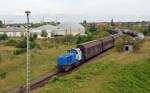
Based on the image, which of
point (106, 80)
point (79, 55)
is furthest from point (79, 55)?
point (106, 80)

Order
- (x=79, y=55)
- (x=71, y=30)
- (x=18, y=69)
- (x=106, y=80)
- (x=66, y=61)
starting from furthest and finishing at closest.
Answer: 1. (x=71, y=30)
2. (x=18, y=69)
3. (x=79, y=55)
4. (x=66, y=61)
5. (x=106, y=80)

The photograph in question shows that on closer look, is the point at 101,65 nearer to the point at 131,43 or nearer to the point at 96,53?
the point at 96,53

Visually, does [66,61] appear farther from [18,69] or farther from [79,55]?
[18,69]

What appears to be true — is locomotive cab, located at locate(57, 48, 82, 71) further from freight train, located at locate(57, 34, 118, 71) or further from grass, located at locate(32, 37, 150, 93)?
grass, located at locate(32, 37, 150, 93)

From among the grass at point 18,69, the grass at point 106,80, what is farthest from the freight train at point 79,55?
the grass at point 18,69

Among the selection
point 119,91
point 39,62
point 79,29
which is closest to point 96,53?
point 39,62

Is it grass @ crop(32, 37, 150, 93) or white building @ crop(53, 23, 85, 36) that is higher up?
white building @ crop(53, 23, 85, 36)

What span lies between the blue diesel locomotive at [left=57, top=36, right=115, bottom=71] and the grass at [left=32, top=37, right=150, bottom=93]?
→ 2405 millimetres

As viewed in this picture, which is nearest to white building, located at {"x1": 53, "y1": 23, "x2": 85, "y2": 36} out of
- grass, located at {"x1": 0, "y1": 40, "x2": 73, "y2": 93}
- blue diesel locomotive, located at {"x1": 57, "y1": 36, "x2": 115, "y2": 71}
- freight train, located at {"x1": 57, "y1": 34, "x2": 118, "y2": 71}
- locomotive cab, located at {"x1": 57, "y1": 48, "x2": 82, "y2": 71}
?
grass, located at {"x1": 0, "y1": 40, "x2": 73, "y2": 93}

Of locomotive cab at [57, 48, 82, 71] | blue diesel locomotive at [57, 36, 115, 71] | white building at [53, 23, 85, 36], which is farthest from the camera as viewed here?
white building at [53, 23, 85, 36]

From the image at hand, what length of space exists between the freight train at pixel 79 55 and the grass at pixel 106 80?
2.40 metres

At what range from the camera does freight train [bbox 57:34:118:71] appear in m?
41.8

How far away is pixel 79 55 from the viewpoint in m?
45.8

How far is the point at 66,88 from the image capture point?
30.4 meters
